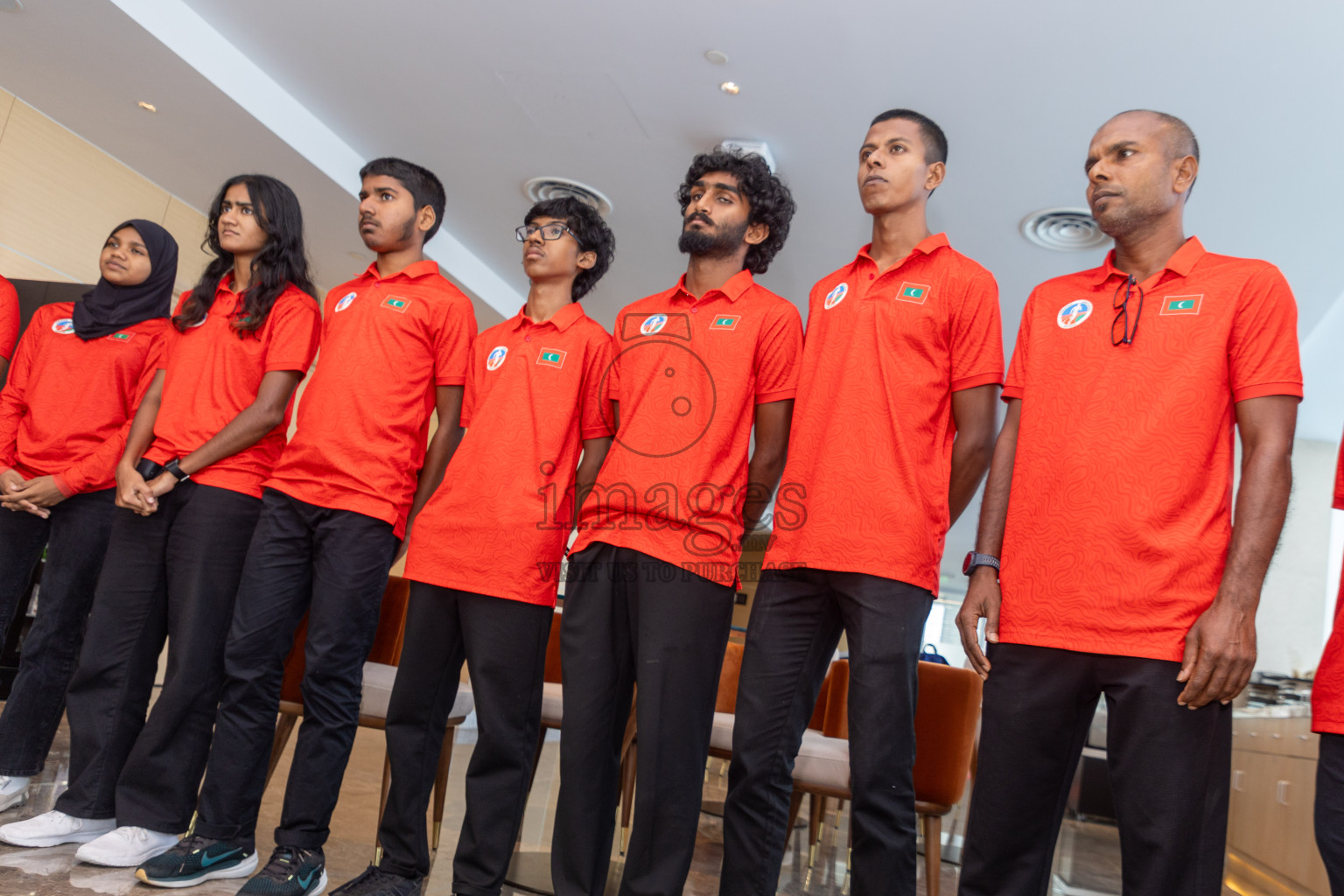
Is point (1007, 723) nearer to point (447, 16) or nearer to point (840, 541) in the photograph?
Answer: point (840, 541)

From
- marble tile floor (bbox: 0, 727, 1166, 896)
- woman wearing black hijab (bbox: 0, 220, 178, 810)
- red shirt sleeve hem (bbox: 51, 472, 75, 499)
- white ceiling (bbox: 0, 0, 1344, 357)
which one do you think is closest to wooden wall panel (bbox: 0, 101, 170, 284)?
white ceiling (bbox: 0, 0, 1344, 357)

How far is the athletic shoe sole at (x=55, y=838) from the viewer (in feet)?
6.66

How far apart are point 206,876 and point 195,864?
41 mm

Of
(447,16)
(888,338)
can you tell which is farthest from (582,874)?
(447,16)

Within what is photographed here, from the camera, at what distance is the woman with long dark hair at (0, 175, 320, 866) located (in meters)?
2.07

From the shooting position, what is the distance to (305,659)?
6.64ft

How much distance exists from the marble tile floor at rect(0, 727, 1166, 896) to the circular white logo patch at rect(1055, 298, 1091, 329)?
1.74m

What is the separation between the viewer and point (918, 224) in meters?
1.81

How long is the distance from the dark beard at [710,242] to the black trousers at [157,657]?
120cm

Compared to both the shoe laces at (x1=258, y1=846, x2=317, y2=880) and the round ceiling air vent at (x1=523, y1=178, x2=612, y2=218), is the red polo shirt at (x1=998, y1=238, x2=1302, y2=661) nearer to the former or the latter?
the shoe laces at (x1=258, y1=846, x2=317, y2=880)

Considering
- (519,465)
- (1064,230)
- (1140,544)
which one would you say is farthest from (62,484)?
(1064,230)

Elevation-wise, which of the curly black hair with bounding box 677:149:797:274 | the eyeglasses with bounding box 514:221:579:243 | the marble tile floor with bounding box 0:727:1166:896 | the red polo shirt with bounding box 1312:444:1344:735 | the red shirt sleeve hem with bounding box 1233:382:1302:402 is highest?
the curly black hair with bounding box 677:149:797:274

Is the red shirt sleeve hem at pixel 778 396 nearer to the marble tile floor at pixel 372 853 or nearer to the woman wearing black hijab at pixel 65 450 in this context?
the marble tile floor at pixel 372 853

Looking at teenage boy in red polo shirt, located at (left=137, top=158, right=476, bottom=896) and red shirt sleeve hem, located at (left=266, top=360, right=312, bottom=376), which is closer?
teenage boy in red polo shirt, located at (left=137, top=158, right=476, bottom=896)
